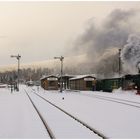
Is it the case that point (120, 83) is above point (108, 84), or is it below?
above

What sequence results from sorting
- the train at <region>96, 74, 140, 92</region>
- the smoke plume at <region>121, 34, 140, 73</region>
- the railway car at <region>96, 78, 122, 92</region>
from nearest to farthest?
the train at <region>96, 74, 140, 92</region> < the railway car at <region>96, 78, 122, 92</region> < the smoke plume at <region>121, 34, 140, 73</region>

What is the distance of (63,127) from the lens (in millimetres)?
14453

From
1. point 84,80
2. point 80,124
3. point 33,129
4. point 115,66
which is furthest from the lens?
point 115,66

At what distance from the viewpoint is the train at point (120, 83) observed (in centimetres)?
4693

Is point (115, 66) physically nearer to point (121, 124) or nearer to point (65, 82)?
point (65, 82)

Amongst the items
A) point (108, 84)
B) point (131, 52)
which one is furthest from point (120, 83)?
point (131, 52)

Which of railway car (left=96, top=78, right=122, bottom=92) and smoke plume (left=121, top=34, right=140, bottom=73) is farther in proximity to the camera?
smoke plume (left=121, top=34, right=140, bottom=73)

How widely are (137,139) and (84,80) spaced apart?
60.5 m

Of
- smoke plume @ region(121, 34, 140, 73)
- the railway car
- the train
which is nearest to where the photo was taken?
the train

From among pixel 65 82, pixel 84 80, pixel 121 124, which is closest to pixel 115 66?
pixel 65 82

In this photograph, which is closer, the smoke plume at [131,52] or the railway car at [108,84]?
the railway car at [108,84]

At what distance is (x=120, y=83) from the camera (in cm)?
5625

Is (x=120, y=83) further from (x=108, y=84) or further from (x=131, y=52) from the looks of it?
(x=131, y=52)

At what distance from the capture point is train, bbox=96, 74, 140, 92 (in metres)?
46.9
